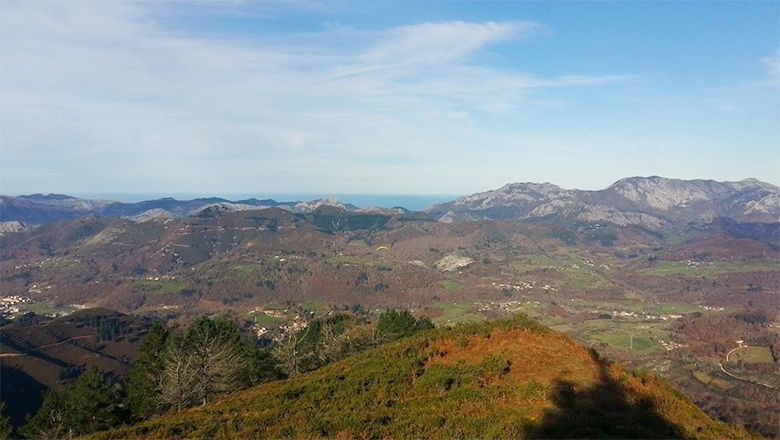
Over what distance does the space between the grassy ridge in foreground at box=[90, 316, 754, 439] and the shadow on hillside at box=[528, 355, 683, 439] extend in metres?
0.06

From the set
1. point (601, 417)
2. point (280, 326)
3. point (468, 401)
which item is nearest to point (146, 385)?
point (468, 401)

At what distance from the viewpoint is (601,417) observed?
24.1 m

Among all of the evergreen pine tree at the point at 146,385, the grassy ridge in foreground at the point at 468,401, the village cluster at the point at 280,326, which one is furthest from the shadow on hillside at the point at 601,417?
the village cluster at the point at 280,326

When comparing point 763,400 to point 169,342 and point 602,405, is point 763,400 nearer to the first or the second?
point 602,405

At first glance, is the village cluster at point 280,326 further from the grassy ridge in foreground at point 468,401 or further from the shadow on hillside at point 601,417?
the shadow on hillside at point 601,417

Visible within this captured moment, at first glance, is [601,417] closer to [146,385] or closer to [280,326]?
[146,385]

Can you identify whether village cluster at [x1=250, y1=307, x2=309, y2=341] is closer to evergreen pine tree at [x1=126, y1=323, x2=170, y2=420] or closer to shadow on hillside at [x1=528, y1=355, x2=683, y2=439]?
evergreen pine tree at [x1=126, y1=323, x2=170, y2=420]

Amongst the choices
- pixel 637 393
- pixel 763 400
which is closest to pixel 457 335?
pixel 637 393

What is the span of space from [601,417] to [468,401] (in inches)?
306

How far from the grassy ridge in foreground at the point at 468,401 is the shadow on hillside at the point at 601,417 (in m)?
0.06

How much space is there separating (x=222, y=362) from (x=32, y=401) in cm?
9254

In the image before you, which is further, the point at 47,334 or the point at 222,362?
the point at 47,334

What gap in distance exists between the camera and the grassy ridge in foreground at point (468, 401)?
78.4 ft

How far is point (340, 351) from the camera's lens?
200 ft
